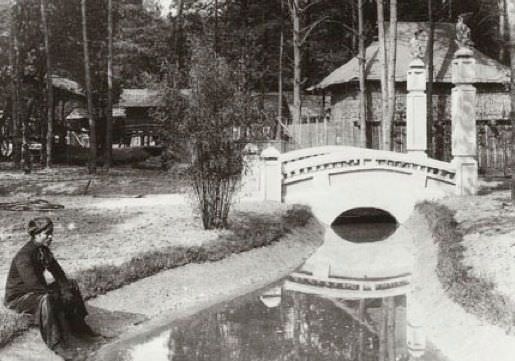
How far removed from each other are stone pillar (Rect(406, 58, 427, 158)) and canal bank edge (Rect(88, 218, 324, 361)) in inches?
215

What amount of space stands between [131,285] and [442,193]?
11027 mm

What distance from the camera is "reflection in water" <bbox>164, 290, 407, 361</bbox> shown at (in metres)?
9.21

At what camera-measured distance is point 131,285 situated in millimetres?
11625

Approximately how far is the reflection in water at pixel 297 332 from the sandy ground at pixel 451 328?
0.39 m

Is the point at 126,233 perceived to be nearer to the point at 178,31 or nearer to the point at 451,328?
the point at 451,328

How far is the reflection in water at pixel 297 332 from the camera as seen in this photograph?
921cm

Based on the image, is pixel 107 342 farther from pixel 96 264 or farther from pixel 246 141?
pixel 246 141

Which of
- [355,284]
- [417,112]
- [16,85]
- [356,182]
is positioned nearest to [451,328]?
[355,284]

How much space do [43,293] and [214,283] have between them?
178 inches

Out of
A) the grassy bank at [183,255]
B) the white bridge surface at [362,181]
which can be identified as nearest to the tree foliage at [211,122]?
the grassy bank at [183,255]

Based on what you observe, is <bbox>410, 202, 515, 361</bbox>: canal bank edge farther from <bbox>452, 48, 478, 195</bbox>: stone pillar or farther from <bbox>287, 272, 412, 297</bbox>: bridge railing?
<bbox>452, 48, 478, 195</bbox>: stone pillar

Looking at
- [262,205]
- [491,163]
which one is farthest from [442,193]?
[491,163]

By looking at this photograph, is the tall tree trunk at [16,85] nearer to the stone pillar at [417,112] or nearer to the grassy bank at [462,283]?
the stone pillar at [417,112]

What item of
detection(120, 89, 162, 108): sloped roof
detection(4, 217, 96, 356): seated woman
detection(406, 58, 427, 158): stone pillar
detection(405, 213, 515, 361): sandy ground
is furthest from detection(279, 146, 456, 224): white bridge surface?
detection(120, 89, 162, 108): sloped roof
